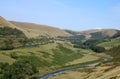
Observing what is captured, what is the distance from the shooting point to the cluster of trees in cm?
16262

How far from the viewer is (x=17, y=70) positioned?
170 metres

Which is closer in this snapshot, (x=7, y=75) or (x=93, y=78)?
(x=93, y=78)

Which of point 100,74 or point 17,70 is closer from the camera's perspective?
point 100,74

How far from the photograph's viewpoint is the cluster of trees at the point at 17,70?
163 meters

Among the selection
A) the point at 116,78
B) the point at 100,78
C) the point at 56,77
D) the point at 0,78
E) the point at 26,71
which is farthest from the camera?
the point at 26,71

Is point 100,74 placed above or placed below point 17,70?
above

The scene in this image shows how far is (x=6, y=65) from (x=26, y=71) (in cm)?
1450

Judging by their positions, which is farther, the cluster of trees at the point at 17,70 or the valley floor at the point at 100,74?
the cluster of trees at the point at 17,70

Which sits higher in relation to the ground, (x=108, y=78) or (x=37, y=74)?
(x=108, y=78)

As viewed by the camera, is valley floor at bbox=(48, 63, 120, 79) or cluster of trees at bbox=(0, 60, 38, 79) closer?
valley floor at bbox=(48, 63, 120, 79)

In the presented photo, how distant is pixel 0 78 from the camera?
159 meters

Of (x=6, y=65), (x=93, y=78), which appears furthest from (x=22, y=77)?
(x=93, y=78)

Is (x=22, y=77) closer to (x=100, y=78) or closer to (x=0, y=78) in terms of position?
(x=0, y=78)

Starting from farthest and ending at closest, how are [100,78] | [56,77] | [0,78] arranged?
[56,77] < [0,78] < [100,78]
